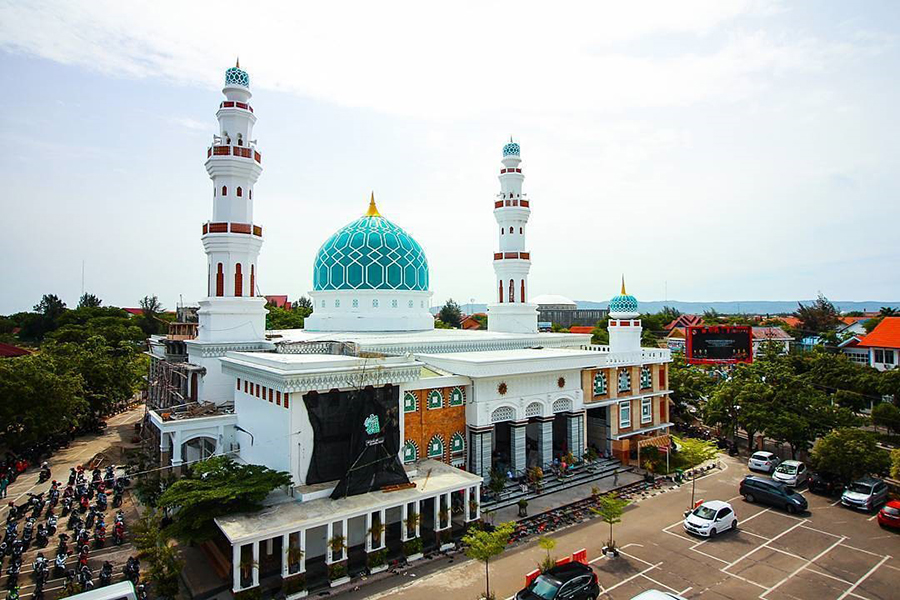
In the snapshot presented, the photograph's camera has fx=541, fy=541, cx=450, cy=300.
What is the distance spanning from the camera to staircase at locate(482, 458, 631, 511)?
20938 millimetres

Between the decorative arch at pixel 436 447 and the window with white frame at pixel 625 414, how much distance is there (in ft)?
35.7

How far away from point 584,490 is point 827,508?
29.7ft

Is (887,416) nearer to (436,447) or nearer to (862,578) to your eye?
(862,578)

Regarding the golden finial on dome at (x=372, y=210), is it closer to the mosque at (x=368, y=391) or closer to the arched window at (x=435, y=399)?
the mosque at (x=368, y=391)

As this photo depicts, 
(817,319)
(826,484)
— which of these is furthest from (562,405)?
(817,319)

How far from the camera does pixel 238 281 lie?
2472 cm

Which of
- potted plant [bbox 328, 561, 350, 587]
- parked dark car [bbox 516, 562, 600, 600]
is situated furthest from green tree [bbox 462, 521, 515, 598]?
potted plant [bbox 328, 561, 350, 587]

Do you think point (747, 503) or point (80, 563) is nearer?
point (80, 563)

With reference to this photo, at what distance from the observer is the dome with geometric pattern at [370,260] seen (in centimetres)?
2978

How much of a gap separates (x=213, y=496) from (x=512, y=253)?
2258cm

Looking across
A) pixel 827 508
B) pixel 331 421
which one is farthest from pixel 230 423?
pixel 827 508

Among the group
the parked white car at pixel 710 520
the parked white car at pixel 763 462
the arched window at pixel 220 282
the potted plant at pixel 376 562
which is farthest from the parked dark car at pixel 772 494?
the arched window at pixel 220 282

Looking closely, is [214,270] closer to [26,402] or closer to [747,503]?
[26,402]

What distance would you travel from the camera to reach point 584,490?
22.8 m
